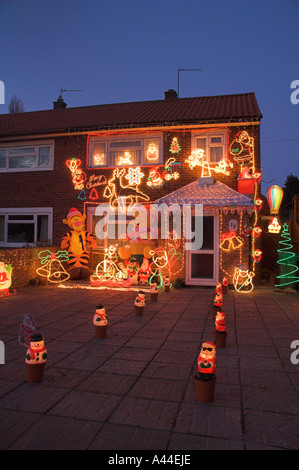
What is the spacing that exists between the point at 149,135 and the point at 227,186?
3.40 metres

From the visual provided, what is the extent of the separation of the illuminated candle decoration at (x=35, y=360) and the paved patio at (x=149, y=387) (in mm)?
103

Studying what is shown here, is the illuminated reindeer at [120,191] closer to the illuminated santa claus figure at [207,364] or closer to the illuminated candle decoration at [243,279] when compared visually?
the illuminated candle decoration at [243,279]

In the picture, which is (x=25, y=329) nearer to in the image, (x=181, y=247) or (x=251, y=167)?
(x=181, y=247)

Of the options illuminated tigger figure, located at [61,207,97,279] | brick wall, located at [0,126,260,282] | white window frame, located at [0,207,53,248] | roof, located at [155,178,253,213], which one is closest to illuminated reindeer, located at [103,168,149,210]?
brick wall, located at [0,126,260,282]

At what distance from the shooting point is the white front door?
1154 cm

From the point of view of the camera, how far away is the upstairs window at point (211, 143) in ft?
38.5

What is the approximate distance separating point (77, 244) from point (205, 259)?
4468 mm

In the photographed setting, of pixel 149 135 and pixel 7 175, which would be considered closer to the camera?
pixel 149 135

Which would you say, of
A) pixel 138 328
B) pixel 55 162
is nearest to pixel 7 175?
pixel 55 162

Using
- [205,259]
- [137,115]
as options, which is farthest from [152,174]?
[205,259]

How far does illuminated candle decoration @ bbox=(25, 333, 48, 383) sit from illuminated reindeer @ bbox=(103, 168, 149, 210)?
27.5 feet

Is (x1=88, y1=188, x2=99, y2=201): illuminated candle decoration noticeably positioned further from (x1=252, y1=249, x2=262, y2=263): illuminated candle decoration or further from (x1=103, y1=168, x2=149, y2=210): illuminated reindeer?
(x1=252, y1=249, x2=262, y2=263): illuminated candle decoration

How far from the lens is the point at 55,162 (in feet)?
43.3

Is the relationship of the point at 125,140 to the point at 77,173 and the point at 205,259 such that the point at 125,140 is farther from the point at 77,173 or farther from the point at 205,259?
the point at 205,259
